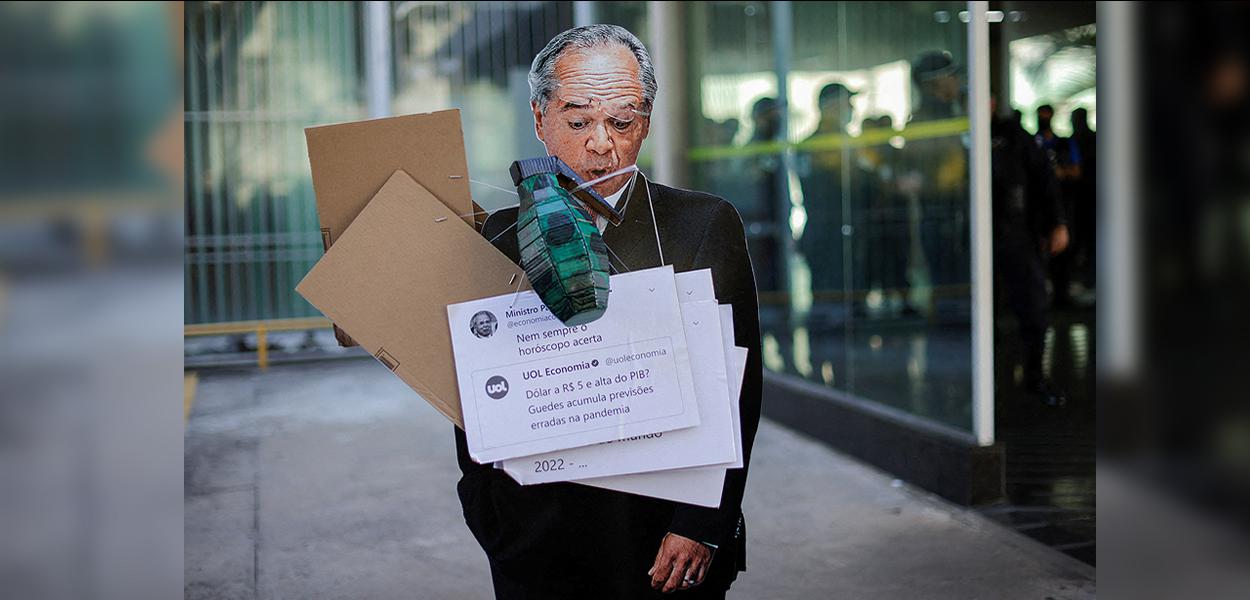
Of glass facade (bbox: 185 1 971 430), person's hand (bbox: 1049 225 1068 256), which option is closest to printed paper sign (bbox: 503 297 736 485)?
glass facade (bbox: 185 1 971 430)

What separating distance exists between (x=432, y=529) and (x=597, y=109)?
377 centimetres

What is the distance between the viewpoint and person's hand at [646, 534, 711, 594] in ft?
7.54

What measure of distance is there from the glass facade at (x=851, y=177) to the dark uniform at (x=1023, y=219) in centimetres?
80

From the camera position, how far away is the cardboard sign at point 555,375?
83.5 inches

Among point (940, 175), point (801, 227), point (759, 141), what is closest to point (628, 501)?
point (940, 175)

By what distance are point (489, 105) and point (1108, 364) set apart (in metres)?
9.66

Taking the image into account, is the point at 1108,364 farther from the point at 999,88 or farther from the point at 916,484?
the point at 999,88

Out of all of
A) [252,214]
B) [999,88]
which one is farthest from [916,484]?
[252,214]

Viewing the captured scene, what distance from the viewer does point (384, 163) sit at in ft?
7.11

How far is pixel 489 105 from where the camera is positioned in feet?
38.0

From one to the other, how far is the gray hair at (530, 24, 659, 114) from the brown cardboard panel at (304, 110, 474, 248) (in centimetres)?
19

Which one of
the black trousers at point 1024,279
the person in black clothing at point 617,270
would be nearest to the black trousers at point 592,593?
the person in black clothing at point 617,270

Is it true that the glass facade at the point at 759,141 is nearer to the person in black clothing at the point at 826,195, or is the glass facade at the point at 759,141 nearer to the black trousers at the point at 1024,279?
the person in black clothing at the point at 826,195

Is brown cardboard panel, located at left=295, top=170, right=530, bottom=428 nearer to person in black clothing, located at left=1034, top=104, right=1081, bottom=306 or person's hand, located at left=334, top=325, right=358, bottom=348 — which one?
person's hand, located at left=334, top=325, right=358, bottom=348
